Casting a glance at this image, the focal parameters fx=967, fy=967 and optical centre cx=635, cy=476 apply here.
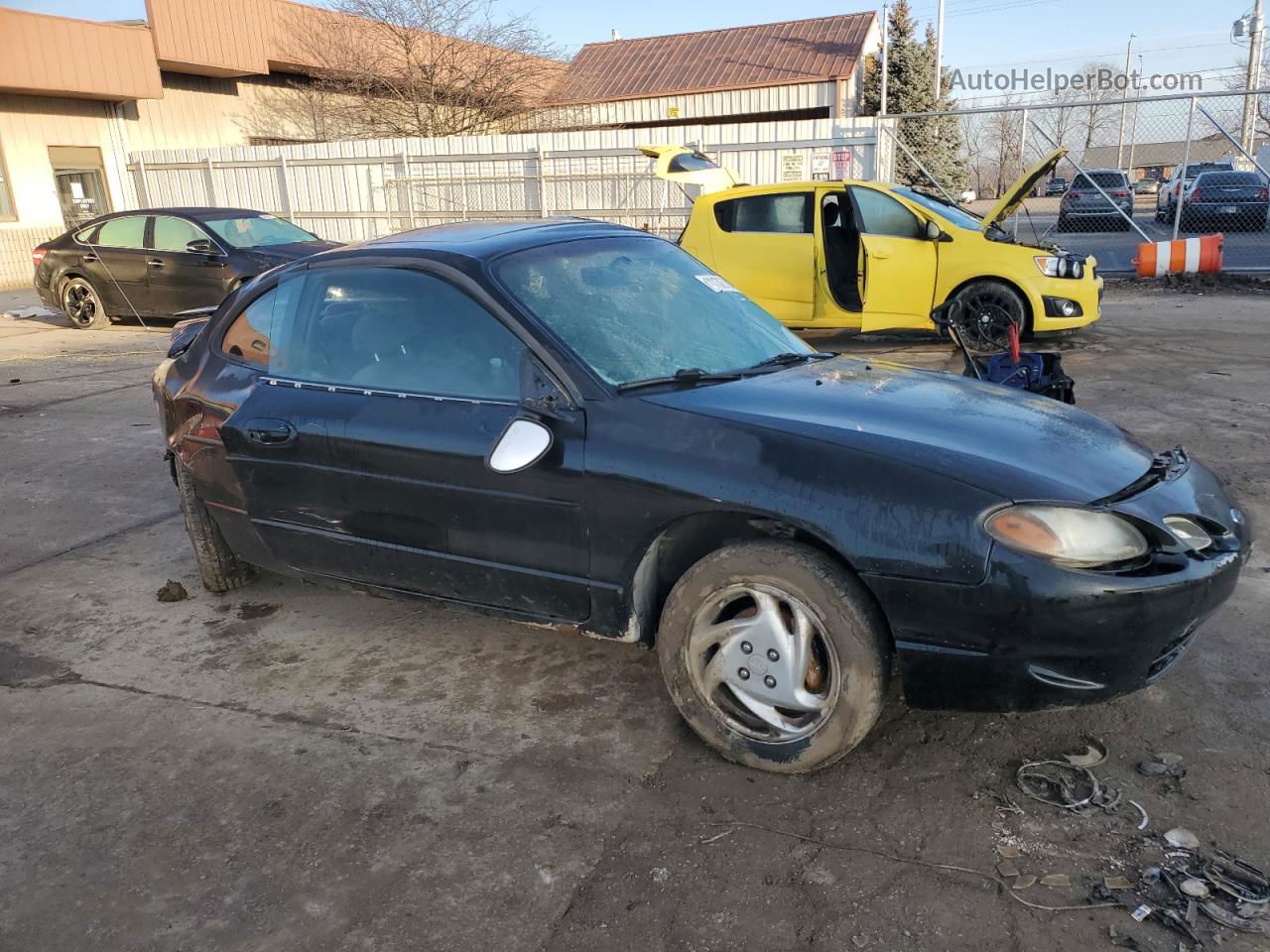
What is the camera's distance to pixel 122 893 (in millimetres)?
2518

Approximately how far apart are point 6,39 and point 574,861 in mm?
19657

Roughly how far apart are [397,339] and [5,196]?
1913 centimetres

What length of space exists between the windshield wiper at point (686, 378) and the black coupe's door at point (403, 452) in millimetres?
223

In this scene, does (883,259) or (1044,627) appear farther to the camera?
(883,259)

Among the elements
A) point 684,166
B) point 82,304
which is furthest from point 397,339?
point 82,304

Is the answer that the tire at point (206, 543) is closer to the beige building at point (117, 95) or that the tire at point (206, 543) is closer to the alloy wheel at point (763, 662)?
the alloy wheel at point (763, 662)

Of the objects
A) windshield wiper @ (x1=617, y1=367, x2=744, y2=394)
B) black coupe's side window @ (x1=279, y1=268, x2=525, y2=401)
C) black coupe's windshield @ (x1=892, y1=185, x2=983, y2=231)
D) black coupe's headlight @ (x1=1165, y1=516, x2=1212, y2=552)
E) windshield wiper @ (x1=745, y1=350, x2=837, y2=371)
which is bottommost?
black coupe's headlight @ (x1=1165, y1=516, x2=1212, y2=552)

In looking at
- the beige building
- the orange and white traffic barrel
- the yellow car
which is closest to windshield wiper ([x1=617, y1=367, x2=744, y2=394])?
the yellow car

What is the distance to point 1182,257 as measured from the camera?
45.4 feet

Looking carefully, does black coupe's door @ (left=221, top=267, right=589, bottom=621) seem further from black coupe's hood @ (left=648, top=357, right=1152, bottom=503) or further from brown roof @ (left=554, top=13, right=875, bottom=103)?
brown roof @ (left=554, top=13, right=875, bottom=103)

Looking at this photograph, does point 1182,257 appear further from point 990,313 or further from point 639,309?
point 639,309

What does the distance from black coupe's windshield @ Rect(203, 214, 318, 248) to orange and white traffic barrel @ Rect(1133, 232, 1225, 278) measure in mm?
11787

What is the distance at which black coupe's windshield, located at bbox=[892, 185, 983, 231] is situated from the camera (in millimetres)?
9336

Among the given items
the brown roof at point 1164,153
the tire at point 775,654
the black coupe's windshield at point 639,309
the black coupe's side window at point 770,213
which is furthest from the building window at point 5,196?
the tire at point 775,654
